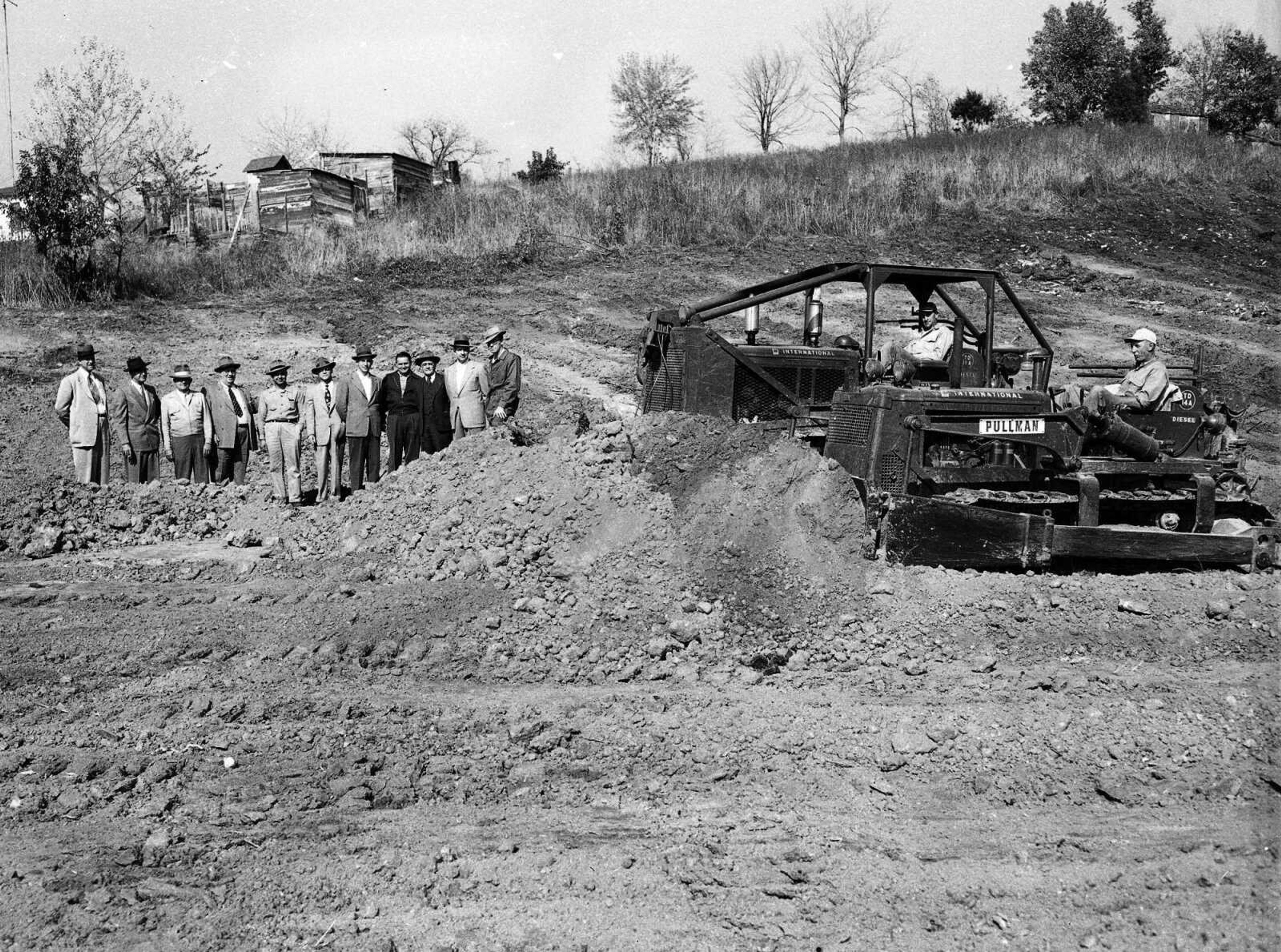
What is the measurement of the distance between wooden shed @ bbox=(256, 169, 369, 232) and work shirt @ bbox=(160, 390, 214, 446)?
1874 cm

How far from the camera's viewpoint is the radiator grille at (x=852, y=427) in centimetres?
776

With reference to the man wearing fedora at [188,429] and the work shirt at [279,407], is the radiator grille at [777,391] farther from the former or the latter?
the man wearing fedora at [188,429]

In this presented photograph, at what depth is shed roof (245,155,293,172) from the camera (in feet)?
96.7

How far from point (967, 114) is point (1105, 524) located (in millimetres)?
33476

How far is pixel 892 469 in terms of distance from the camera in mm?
7656

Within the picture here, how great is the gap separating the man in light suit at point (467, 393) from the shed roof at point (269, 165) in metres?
21.0

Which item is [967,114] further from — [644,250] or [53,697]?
[53,697]

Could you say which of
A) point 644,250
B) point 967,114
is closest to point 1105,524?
point 644,250

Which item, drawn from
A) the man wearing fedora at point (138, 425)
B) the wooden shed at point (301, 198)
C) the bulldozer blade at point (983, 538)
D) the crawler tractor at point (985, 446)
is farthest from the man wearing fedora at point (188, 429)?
the wooden shed at point (301, 198)

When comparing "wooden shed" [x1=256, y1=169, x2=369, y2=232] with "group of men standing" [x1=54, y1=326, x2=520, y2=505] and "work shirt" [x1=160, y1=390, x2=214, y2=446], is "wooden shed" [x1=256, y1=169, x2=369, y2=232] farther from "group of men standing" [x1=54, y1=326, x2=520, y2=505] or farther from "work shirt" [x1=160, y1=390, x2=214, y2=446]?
"work shirt" [x1=160, y1=390, x2=214, y2=446]

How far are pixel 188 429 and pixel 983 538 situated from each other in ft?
24.7

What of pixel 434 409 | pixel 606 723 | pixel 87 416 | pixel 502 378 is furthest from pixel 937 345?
pixel 87 416

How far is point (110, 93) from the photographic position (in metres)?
22.8

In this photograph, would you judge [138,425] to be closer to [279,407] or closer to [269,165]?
[279,407]
